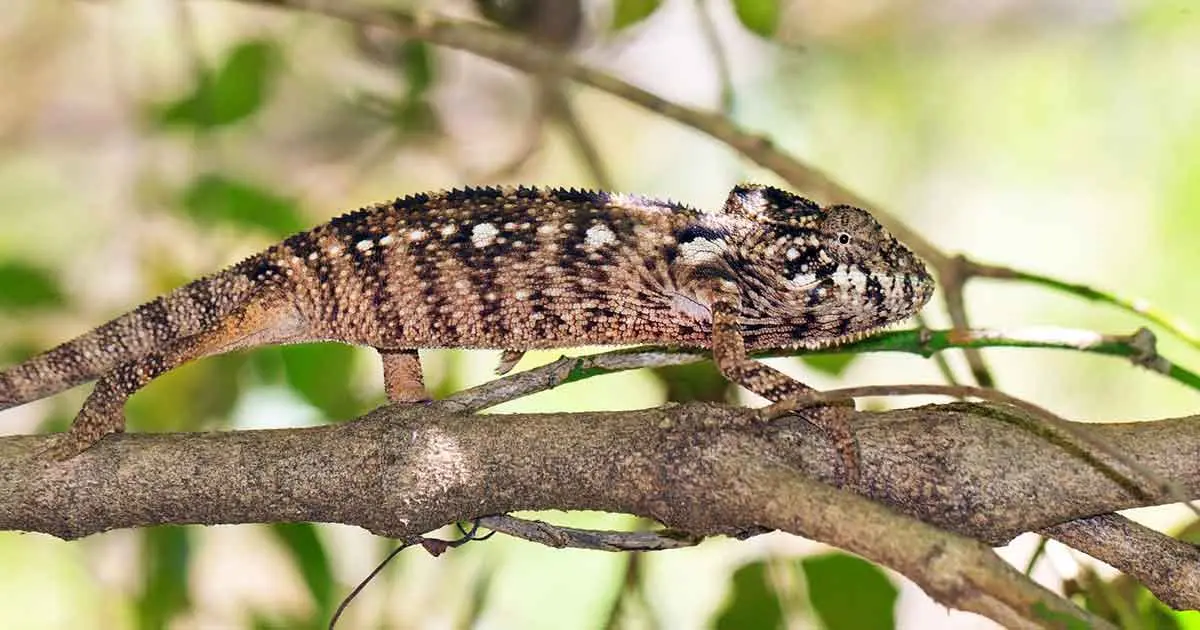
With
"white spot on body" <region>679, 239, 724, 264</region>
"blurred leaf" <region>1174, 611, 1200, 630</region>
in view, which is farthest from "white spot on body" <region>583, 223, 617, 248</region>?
"blurred leaf" <region>1174, 611, 1200, 630</region>

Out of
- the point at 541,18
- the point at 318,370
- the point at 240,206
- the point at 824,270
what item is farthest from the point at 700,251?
the point at 541,18

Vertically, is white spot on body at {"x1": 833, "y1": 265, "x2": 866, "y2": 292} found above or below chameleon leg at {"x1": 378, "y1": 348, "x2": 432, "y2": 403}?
above

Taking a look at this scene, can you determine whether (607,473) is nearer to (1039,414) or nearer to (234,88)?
(1039,414)

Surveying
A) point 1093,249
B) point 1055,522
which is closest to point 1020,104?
point 1093,249

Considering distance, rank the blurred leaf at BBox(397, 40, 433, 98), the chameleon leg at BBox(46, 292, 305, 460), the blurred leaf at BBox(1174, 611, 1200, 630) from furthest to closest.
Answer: the blurred leaf at BBox(397, 40, 433, 98) → the chameleon leg at BBox(46, 292, 305, 460) → the blurred leaf at BBox(1174, 611, 1200, 630)

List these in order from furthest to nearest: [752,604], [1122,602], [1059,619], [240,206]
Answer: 1. [240,206]
2. [752,604]
3. [1122,602]
4. [1059,619]

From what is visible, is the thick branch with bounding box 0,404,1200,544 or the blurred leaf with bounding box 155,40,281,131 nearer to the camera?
the thick branch with bounding box 0,404,1200,544

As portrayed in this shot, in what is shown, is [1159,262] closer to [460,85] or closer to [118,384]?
[460,85]

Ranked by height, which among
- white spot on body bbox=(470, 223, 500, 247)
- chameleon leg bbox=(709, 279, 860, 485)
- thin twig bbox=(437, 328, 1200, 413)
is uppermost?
white spot on body bbox=(470, 223, 500, 247)

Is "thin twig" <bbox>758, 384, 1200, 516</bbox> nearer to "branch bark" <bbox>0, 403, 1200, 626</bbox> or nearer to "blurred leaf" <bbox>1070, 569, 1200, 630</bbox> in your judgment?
"branch bark" <bbox>0, 403, 1200, 626</bbox>
